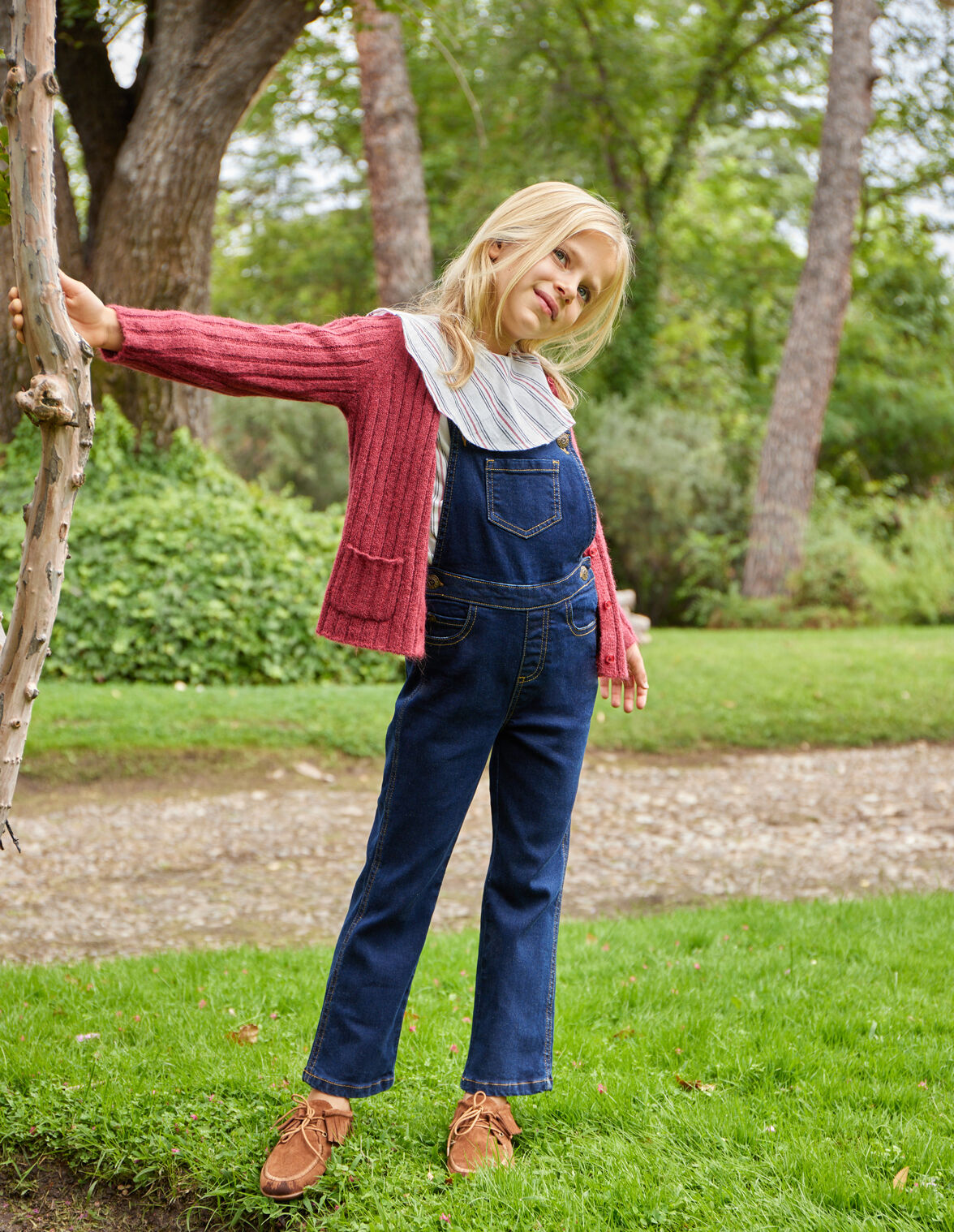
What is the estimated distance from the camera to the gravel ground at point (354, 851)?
3.83m

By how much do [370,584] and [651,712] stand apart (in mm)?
5002

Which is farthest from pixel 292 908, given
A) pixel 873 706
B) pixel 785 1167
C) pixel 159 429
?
pixel 159 429

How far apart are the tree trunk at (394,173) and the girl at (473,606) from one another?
8097 mm

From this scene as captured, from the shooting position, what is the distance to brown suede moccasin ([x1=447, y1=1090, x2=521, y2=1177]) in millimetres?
2141

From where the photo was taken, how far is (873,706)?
23.0ft

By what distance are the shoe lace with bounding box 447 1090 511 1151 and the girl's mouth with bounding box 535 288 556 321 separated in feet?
5.07

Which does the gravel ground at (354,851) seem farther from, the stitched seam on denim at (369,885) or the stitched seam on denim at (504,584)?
the stitched seam on denim at (504,584)

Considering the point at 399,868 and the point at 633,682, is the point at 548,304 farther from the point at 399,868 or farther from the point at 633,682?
the point at 399,868

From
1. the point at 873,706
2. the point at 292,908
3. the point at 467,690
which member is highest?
the point at 467,690

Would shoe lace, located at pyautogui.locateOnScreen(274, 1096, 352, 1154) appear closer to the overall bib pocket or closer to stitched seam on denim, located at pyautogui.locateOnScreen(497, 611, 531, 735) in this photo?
stitched seam on denim, located at pyautogui.locateOnScreen(497, 611, 531, 735)

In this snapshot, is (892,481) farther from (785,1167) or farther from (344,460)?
(785,1167)

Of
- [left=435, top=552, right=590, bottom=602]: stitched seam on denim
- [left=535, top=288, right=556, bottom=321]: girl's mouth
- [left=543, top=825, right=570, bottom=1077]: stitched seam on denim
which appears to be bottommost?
[left=543, top=825, right=570, bottom=1077]: stitched seam on denim

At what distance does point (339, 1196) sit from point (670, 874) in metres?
2.59

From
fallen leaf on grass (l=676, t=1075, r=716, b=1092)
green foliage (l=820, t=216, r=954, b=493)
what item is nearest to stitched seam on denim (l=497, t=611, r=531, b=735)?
fallen leaf on grass (l=676, t=1075, r=716, b=1092)
